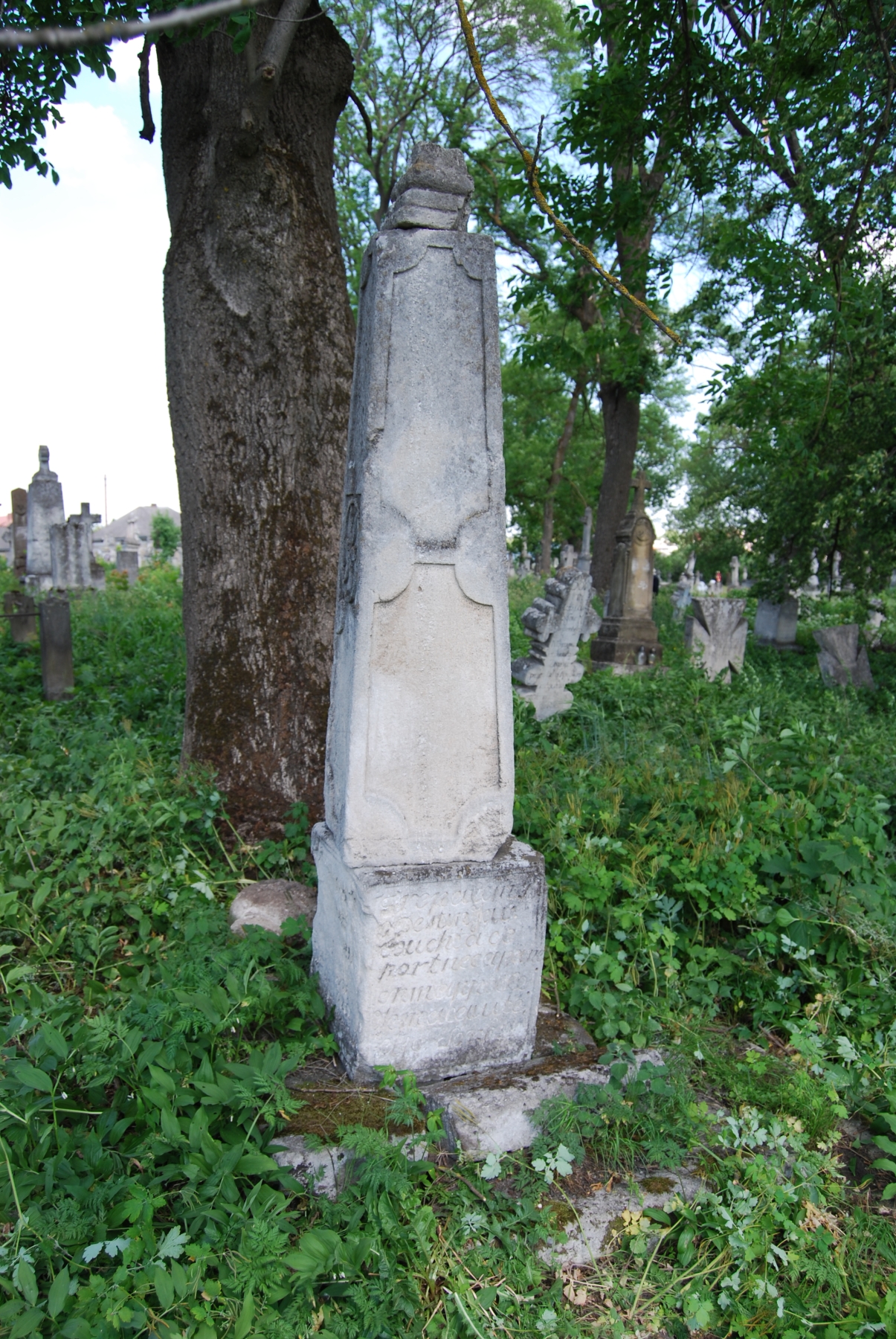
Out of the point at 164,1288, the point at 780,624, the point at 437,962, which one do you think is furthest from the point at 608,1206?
the point at 780,624

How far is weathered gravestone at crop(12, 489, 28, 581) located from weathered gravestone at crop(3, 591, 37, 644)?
26.1 ft

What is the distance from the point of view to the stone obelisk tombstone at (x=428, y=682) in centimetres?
254

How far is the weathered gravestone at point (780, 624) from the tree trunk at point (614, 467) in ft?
8.50

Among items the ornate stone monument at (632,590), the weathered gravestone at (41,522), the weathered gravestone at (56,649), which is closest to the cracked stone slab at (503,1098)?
the weathered gravestone at (56,649)

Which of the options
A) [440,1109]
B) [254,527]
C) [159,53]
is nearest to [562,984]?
[440,1109]

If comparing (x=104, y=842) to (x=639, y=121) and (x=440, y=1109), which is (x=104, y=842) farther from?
(x=639, y=121)

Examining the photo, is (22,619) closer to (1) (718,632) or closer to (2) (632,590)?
(2) (632,590)

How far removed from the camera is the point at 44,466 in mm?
16047

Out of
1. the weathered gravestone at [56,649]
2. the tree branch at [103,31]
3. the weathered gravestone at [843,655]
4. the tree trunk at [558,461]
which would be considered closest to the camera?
the tree branch at [103,31]

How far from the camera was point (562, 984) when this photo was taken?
3160 mm

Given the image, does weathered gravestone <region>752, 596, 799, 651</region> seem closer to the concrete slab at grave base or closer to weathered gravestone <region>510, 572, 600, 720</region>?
weathered gravestone <region>510, 572, 600, 720</region>

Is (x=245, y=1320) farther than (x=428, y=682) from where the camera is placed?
No

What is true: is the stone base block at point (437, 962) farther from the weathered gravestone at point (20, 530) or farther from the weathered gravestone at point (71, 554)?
the weathered gravestone at point (20, 530)

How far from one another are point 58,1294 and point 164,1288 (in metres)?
0.21
